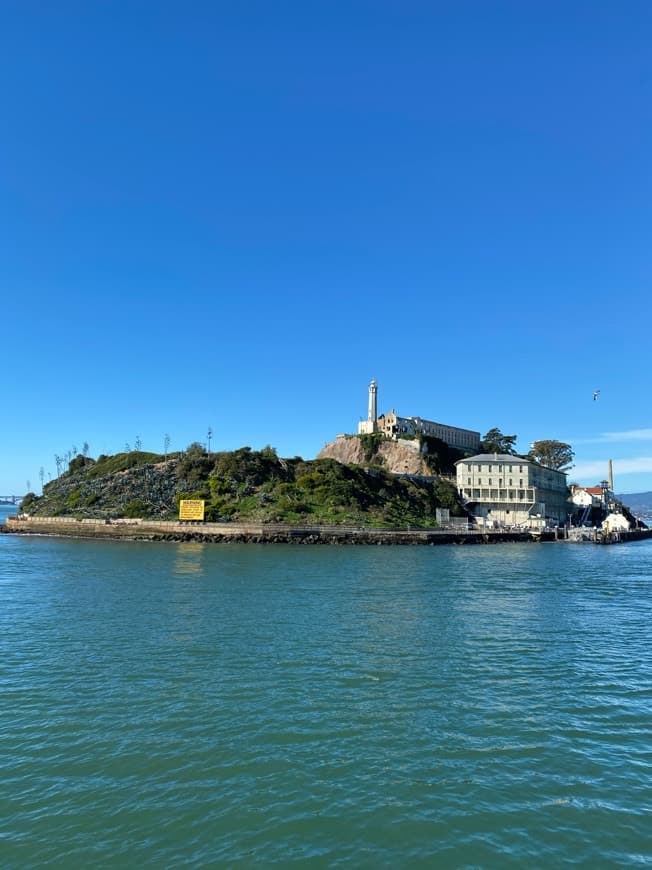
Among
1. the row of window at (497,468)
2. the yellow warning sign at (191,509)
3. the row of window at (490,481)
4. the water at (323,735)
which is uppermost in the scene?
the row of window at (497,468)

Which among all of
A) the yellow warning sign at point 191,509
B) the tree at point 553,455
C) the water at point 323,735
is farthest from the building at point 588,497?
the water at point 323,735

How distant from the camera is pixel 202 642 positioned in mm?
22891

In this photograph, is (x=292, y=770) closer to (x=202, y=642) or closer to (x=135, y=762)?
(x=135, y=762)

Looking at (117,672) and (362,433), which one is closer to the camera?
(117,672)

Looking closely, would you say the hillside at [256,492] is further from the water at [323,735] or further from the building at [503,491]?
the water at [323,735]

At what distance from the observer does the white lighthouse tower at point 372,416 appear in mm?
148875

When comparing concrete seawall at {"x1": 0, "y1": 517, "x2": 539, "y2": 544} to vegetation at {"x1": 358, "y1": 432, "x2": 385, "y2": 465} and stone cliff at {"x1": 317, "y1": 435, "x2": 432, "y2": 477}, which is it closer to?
stone cliff at {"x1": 317, "y1": 435, "x2": 432, "y2": 477}

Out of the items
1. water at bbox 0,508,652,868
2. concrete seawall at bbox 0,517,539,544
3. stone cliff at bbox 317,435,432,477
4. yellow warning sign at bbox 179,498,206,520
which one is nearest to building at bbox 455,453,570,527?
stone cliff at bbox 317,435,432,477

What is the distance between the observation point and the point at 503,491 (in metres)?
108

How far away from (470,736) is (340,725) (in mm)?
3286

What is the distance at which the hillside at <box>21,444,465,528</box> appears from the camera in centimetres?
9312

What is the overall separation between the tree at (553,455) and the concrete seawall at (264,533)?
57.7 meters

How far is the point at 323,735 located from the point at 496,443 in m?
144

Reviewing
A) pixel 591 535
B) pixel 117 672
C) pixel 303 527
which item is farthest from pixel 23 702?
pixel 591 535
